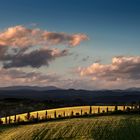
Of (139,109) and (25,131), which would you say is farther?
(139,109)

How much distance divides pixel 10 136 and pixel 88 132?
16.6 metres

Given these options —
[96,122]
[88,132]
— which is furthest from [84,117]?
[88,132]

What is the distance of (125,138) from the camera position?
78125 mm

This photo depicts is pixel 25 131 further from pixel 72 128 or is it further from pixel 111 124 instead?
pixel 111 124

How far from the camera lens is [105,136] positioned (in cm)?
7938

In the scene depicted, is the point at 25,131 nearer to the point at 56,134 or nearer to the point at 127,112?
the point at 56,134

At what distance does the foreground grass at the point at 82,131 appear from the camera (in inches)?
3115

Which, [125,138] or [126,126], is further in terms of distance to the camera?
[126,126]

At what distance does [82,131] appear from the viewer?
→ 269 ft

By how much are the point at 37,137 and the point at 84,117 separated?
81.1 ft

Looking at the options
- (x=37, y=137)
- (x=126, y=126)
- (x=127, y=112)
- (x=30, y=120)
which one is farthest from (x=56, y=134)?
(x=127, y=112)

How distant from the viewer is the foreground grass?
260 feet

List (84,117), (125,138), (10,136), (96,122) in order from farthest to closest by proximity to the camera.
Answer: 1. (84,117)
2. (96,122)
3. (10,136)
4. (125,138)

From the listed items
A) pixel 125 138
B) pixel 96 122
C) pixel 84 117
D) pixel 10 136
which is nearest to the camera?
pixel 125 138
